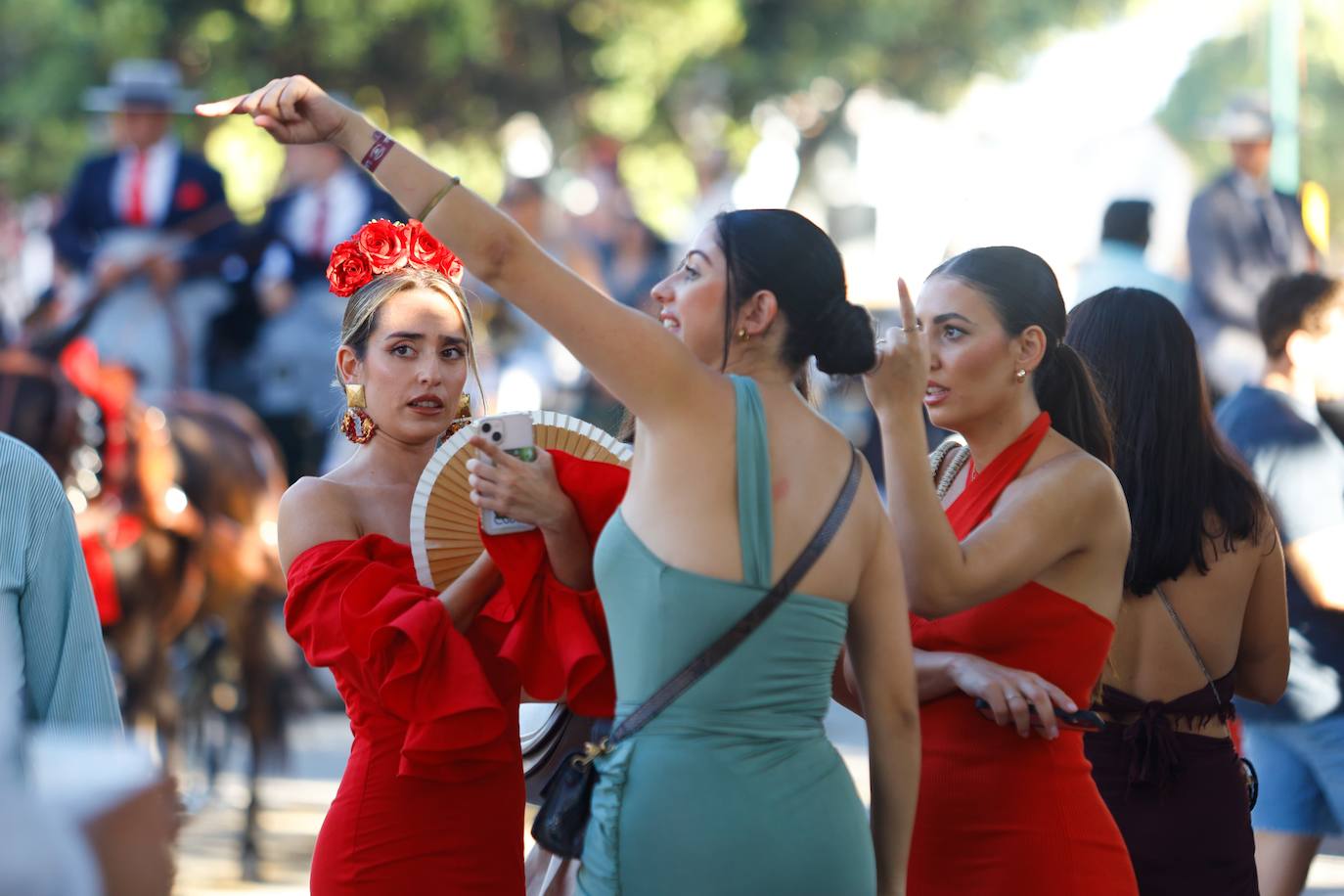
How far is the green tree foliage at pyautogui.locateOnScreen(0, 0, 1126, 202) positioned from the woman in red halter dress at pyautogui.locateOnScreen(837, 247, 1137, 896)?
16.9 m

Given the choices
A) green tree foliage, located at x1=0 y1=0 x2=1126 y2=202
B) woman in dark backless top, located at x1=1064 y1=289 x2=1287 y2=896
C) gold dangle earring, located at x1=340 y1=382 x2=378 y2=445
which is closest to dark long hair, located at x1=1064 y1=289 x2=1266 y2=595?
woman in dark backless top, located at x1=1064 y1=289 x2=1287 y2=896

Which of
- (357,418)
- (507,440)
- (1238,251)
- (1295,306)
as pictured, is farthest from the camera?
(1238,251)

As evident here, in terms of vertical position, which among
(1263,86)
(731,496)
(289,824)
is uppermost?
(1263,86)

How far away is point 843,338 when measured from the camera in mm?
2838

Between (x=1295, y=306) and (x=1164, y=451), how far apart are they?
5.39ft

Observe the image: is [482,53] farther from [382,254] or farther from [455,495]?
[455,495]

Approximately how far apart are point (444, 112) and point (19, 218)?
199 inches

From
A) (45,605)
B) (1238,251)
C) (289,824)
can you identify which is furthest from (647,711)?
(1238,251)

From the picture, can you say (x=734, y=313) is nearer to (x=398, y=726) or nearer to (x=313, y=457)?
(x=398, y=726)

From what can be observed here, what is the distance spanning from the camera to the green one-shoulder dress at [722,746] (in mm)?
2627

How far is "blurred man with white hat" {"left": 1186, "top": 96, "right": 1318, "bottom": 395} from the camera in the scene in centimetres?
1028

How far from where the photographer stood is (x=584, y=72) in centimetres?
2144

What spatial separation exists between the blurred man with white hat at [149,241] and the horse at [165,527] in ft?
4.34

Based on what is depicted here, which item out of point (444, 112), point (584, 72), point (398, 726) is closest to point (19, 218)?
point (444, 112)
